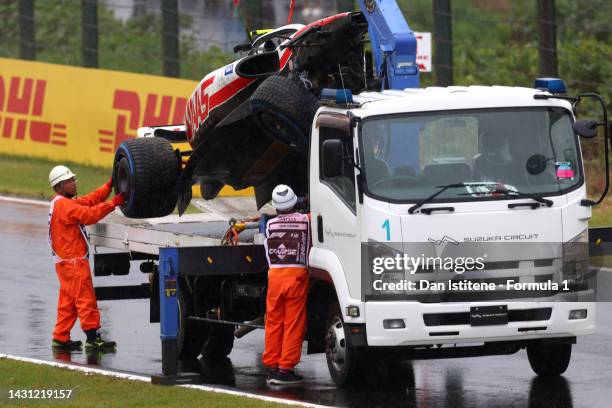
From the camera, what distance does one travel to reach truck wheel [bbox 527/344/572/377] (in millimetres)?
12625

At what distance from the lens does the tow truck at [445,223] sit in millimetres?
11383

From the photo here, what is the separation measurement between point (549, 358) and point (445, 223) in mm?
2005

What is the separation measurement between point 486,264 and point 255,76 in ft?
11.3

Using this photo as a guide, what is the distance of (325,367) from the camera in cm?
1352

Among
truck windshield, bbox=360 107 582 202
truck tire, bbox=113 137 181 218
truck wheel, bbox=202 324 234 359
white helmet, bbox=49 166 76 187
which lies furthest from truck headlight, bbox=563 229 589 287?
white helmet, bbox=49 166 76 187

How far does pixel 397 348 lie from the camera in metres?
11.6

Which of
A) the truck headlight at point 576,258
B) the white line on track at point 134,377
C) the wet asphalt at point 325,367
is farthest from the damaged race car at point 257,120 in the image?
the truck headlight at point 576,258

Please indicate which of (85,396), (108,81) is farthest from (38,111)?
(85,396)

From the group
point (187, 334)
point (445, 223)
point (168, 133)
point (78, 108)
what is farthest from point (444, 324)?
point (78, 108)

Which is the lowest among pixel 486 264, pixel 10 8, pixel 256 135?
pixel 486 264

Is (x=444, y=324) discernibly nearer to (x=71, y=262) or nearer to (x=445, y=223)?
(x=445, y=223)

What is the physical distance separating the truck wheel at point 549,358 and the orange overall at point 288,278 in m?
1.96

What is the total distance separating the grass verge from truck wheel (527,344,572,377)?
2.75 m

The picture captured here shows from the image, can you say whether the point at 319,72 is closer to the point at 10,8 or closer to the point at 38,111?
the point at 38,111
